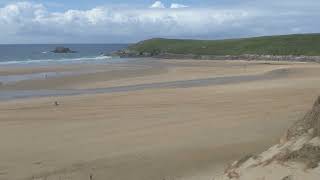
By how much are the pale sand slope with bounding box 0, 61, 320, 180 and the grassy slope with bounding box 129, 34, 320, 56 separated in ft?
243

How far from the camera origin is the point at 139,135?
15914 millimetres

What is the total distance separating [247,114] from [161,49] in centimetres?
10953

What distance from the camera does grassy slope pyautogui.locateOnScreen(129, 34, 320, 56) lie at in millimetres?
101988

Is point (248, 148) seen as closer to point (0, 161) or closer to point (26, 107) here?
point (0, 161)

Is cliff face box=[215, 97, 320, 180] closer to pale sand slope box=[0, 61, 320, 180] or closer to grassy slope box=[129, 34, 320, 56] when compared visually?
pale sand slope box=[0, 61, 320, 180]

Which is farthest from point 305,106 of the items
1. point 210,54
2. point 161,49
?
point 161,49

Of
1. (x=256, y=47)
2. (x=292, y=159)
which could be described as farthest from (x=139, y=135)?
(x=256, y=47)

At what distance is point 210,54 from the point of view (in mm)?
113750

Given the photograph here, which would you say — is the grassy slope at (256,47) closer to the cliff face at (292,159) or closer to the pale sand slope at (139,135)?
the pale sand slope at (139,135)

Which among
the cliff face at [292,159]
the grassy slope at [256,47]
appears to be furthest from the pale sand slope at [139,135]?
the grassy slope at [256,47]

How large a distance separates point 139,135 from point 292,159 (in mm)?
9127

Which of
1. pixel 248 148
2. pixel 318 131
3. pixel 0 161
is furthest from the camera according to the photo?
pixel 248 148

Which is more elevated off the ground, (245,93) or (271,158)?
(271,158)

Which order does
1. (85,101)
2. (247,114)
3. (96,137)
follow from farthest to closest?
(85,101) → (247,114) → (96,137)
